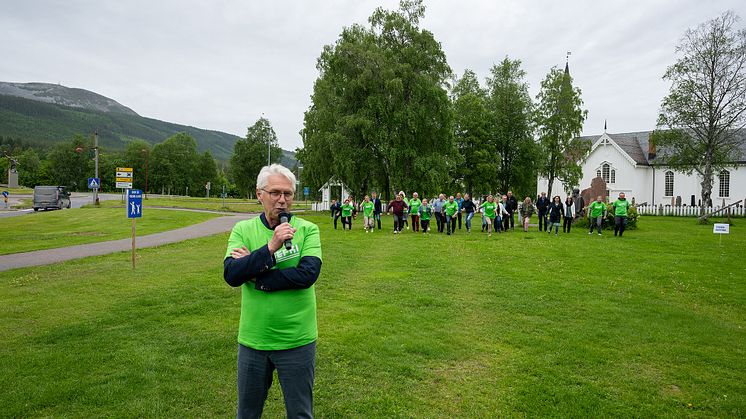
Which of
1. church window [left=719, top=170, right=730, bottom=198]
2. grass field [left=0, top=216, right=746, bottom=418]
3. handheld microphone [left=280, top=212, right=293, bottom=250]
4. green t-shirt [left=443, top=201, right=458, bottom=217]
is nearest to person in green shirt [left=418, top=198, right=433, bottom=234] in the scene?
green t-shirt [left=443, top=201, right=458, bottom=217]

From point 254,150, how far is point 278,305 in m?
77.4

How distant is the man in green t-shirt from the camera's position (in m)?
2.84

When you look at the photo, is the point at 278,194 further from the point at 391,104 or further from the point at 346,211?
the point at 391,104

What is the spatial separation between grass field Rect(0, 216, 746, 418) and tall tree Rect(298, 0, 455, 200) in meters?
23.9

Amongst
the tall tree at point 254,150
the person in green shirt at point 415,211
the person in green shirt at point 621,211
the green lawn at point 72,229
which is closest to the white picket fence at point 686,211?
the person in green shirt at point 621,211

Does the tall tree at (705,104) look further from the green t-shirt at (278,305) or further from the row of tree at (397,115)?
the green t-shirt at (278,305)

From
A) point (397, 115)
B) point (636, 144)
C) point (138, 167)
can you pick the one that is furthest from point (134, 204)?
point (138, 167)

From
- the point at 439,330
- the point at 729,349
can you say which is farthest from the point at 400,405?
the point at 729,349

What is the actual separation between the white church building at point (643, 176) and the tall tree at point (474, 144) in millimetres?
9148

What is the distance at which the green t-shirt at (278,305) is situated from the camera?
290 cm

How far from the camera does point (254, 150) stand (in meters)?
77.2

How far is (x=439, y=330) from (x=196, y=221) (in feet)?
90.2

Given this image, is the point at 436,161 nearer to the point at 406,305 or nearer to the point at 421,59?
the point at 421,59

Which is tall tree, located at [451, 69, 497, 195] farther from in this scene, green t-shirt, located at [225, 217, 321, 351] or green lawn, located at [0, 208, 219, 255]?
green t-shirt, located at [225, 217, 321, 351]
